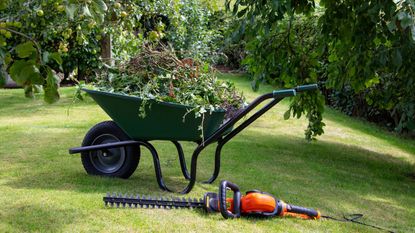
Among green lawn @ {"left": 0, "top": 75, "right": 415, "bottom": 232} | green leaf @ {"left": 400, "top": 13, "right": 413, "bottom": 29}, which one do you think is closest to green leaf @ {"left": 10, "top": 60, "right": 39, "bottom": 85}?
green lawn @ {"left": 0, "top": 75, "right": 415, "bottom": 232}

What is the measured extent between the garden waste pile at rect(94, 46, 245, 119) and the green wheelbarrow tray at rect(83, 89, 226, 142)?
82mm

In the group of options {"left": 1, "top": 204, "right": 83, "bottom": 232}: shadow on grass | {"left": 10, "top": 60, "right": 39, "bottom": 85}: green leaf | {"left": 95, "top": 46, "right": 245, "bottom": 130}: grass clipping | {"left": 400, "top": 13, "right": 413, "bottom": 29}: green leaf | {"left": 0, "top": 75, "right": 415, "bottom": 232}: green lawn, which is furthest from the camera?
{"left": 95, "top": 46, "right": 245, "bottom": 130}: grass clipping

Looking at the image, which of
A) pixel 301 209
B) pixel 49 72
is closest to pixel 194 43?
pixel 301 209

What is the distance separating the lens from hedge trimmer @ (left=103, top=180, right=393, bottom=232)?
351 centimetres

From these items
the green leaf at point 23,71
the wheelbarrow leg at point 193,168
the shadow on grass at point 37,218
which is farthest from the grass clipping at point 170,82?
the green leaf at point 23,71

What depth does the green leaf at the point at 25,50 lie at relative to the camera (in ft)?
5.31

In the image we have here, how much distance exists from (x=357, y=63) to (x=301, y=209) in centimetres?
234

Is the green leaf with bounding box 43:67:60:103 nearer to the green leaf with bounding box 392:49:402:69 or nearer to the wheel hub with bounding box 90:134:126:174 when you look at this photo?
the wheel hub with bounding box 90:134:126:174

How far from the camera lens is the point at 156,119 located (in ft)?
12.8

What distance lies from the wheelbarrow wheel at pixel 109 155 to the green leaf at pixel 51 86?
255 cm

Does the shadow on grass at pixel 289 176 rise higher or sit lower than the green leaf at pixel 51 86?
lower

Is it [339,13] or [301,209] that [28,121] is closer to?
[339,13]

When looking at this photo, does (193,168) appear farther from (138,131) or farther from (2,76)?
(2,76)

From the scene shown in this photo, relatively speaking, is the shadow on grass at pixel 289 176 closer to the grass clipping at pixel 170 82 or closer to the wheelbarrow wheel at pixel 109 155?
the wheelbarrow wheel at pixel 109 155
